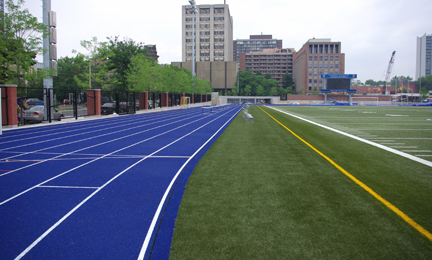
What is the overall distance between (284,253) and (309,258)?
30cm

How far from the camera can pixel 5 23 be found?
21766 millimetres

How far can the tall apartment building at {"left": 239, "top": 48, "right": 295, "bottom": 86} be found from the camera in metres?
185

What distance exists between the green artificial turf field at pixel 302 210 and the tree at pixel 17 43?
62.3 ft

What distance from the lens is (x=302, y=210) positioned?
5.24 m

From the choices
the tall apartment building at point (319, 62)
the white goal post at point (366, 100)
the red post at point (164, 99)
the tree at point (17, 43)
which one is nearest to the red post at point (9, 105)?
the tree at point (17, 43)

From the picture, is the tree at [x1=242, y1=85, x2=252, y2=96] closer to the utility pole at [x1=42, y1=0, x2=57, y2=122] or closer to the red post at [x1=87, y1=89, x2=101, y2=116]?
the red post at [x1=87, y1=89, x2=101, y2=116]

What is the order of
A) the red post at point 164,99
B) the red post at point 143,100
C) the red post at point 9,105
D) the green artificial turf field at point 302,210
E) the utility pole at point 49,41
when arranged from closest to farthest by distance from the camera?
the green artificial turf field at point 302,210 → the red post at point 9,105 → the utility pole at point 49,41 → the red post at point 143,100 → the red post at point 164,99

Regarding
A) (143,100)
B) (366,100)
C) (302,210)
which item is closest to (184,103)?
(143,100)

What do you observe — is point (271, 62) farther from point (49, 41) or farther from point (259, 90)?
point (49, 41)

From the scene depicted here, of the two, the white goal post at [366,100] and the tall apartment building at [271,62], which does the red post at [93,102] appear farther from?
the tall apartment building at [271,62]

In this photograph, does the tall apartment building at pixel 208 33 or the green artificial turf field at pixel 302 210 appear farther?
the tall apartment building at pixel 208 33

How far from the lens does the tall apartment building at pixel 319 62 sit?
140875 millimetres

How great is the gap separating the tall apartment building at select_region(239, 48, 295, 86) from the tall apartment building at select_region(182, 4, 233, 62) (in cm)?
5005

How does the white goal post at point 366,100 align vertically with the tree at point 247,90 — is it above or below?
below
